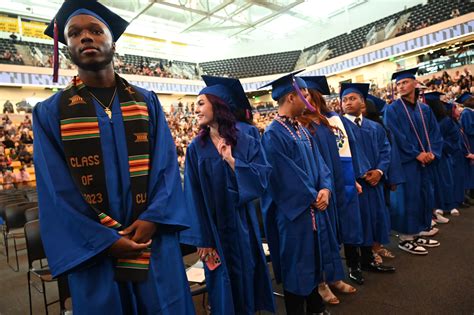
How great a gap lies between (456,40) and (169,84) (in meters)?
17.3

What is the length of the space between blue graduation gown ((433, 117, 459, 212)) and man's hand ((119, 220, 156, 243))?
4172mm

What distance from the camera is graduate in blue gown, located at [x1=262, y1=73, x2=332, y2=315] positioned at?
2221mm

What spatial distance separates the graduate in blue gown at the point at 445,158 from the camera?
4.32 m

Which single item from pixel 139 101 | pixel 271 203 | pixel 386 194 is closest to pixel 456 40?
pixel 386 194

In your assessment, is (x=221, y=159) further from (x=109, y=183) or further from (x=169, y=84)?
(x=169, y=84)

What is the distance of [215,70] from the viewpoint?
86.3 feet

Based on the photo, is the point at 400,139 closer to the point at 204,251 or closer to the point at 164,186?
the point at 204,251

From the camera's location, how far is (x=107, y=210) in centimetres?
129

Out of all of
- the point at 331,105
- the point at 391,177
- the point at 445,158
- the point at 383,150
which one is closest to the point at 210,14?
the point at 331,105

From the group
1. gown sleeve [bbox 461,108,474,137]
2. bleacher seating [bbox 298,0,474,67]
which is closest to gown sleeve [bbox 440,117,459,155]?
gown sleeve [bbox 461,108,474,137]

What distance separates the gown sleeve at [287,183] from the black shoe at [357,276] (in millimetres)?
1229

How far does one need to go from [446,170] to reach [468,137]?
73.0 inches

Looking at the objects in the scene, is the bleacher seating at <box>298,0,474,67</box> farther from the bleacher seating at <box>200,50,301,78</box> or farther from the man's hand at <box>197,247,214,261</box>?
the man's hand at <box>197,247,214,261</box>

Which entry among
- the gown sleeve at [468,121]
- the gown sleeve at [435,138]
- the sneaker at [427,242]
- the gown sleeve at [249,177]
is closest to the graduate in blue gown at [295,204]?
the gown sleeve at [249,177]
